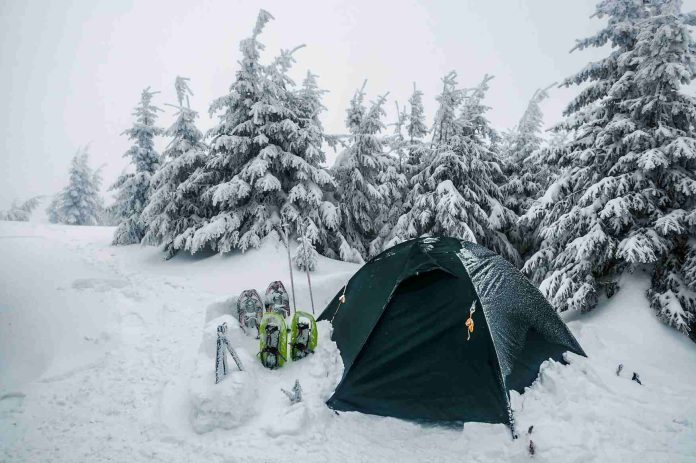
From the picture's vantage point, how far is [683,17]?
764cm

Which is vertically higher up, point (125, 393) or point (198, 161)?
point (198, 161)

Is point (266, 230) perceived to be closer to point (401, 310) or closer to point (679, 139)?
point (401, 310)

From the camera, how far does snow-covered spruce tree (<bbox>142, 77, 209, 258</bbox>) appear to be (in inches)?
484

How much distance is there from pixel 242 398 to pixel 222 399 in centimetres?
25

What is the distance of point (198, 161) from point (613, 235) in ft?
43.8

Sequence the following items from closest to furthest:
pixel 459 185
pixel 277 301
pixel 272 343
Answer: pixel 272 343 < pixel 277 301 < pixel 459 185

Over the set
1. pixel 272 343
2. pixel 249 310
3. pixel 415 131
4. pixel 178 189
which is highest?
pixel 415 131

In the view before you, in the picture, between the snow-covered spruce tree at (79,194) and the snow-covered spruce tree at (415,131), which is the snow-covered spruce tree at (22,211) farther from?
the snow-covered spruce tree at (415,131)

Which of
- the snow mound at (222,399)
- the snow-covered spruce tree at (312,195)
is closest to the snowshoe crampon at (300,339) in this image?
the snow mound at (222,399)

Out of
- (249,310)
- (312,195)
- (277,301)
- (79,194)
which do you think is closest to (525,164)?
(312,195)

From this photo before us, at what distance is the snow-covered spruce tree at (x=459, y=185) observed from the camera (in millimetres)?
12297

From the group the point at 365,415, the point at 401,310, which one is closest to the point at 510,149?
the point at 401,310

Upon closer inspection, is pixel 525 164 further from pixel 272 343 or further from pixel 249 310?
pixel 272 343

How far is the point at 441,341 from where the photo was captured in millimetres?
4754
